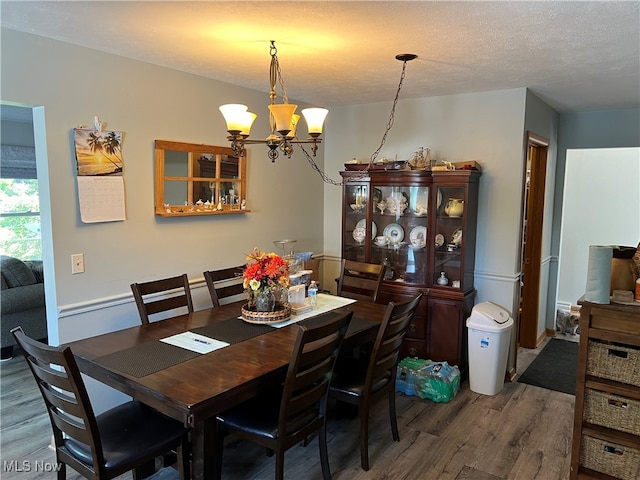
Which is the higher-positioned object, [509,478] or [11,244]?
[11,244]

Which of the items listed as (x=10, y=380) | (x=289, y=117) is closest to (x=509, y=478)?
(x=289, y=117)

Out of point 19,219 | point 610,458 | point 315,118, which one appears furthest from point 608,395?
point 19,219

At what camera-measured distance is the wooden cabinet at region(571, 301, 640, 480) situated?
2195mm

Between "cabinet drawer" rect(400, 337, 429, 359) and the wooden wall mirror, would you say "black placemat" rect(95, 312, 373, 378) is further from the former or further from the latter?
"cabinet drawer" rect(400, 337, 429, 359)

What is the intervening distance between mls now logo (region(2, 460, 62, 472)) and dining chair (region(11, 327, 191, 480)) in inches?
26.2

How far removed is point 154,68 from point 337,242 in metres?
2.48

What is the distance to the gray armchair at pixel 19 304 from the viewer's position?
412 cm

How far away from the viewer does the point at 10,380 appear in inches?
147

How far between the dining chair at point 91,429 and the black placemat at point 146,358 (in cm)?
21

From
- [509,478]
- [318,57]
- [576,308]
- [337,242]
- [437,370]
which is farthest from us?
[576,308]

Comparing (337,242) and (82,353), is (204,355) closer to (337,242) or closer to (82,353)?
(82,353)

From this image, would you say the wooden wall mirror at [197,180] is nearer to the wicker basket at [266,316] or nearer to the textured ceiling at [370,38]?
the textured ceiling at [370,38]

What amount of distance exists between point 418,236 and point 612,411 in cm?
208

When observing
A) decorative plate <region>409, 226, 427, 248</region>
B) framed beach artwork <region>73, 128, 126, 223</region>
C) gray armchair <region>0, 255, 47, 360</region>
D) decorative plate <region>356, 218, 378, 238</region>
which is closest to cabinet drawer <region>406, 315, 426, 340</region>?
decorative plate <region>409, 226, 427, 248</region>
